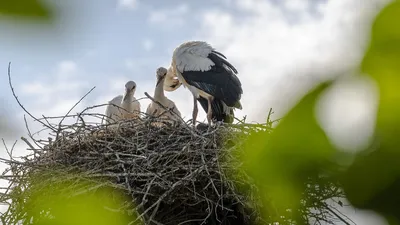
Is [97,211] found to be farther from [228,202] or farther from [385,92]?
[228,202]

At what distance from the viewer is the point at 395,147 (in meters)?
0.20

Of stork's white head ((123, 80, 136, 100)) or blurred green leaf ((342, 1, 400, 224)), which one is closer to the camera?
blurred green leaf ((342, 1, 400, 224))

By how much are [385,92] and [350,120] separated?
0.04 ft

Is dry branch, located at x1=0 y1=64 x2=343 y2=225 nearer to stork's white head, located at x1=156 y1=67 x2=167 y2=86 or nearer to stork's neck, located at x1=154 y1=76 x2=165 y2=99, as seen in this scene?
stork's neck, located at x1=154 y1=76 x2=165 y2=99

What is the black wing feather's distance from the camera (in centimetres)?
458

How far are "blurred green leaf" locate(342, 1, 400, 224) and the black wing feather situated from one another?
427cm

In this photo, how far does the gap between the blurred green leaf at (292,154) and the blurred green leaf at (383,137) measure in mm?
13

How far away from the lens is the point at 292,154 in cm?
21

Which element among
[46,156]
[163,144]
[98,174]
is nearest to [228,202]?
[163,144]

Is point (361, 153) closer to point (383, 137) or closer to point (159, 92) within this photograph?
point (383, 137)

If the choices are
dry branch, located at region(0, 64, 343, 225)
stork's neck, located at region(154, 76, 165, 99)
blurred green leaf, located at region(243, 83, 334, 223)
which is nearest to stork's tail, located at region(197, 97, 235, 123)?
stork's neck, located at region(154, 76, 165, 99)

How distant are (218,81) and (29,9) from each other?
4540 mm

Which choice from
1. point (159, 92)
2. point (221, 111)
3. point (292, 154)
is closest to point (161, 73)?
point (159, 92)

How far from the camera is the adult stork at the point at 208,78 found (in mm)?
4645
